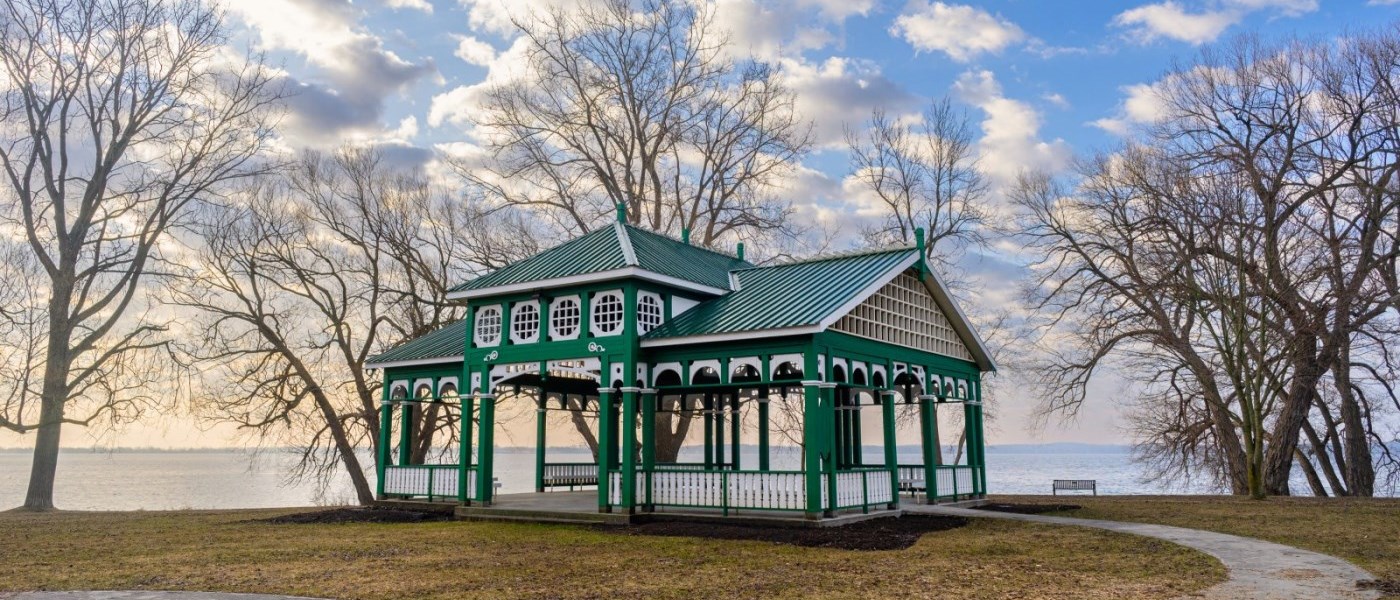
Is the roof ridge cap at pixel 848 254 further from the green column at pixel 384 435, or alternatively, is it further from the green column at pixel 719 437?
the green column at pixel 384 435

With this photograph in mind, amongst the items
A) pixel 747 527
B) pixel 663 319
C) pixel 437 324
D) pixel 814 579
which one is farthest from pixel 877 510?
pixel 437 324

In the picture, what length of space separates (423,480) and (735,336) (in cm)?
858

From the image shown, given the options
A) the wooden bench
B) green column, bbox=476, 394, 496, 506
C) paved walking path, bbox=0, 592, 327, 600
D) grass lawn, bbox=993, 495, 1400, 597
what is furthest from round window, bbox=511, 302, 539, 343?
the wooden bench

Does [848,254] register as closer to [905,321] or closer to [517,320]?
[905,321]

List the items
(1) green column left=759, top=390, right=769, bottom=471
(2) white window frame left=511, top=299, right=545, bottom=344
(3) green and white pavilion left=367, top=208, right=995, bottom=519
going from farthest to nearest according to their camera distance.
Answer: (1) green column left=759, top=390, right=769, bottom=471, (2) white window frame left=511, top=299, right=545, bottom=344, (3) green and white pavilion left=367, top=208, right=995, bottom=519

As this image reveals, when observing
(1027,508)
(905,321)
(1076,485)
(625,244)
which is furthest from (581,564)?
(1076,485)

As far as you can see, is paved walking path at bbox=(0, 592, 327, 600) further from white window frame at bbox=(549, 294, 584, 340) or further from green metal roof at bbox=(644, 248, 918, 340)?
white window frame at bbox=(549, 294, 584, 340)

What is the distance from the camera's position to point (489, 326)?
62.2ft

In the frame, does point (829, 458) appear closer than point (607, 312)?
Yes

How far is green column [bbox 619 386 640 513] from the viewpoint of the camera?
16391 millimetres

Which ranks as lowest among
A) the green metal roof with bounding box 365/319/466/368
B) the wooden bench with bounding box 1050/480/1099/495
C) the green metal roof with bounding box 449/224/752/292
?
the wooden bench with bounding box 1050/480/1099/495

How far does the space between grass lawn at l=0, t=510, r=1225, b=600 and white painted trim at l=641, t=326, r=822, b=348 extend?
3.45 meters

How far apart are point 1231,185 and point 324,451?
27.5 m

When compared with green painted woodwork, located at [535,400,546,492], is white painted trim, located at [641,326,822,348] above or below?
above
